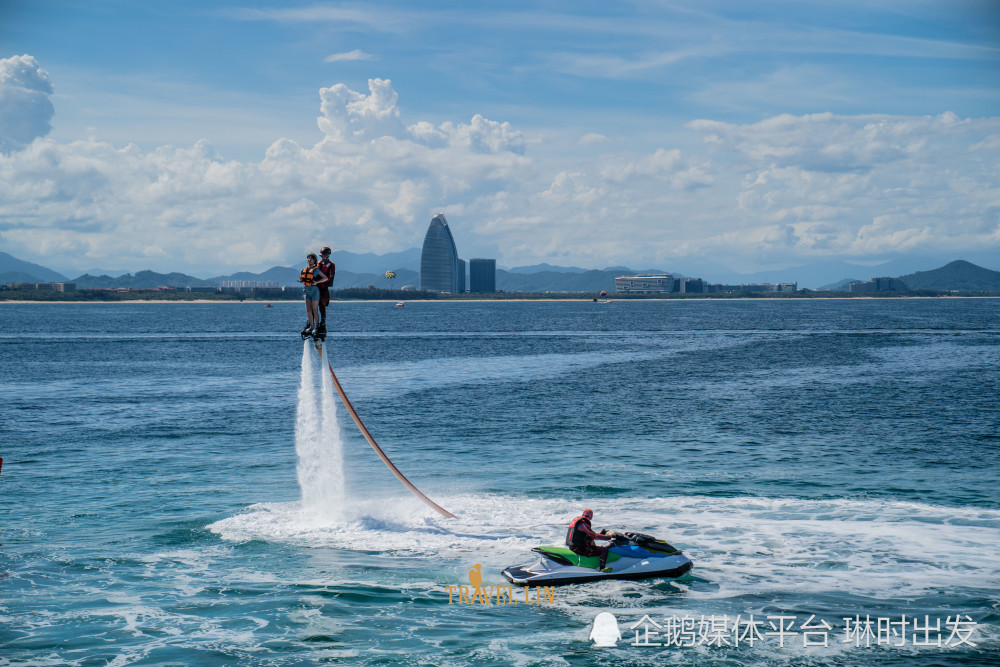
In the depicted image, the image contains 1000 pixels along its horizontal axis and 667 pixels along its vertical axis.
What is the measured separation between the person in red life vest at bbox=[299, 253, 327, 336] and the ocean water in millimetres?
10523

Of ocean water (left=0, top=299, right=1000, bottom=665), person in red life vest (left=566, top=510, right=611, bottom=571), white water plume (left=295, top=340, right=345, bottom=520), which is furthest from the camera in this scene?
white water plume (left=295, top=340, right=345, bottom=520)

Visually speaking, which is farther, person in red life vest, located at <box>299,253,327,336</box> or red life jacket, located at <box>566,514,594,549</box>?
red life jacket, located at <box>566,514,594,549</box>

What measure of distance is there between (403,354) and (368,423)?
71386 millimetres

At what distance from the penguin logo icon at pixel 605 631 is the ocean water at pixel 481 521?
0.29 meters

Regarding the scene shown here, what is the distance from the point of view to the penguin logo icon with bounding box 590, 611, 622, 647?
88.6 feet

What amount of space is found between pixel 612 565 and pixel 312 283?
16.0 meters

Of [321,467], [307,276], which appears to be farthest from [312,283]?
[321,467]

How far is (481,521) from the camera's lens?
40219 mm

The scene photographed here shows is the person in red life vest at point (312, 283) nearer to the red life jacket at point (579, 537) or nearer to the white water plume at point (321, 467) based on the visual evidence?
the white water plume at point (321, 467)

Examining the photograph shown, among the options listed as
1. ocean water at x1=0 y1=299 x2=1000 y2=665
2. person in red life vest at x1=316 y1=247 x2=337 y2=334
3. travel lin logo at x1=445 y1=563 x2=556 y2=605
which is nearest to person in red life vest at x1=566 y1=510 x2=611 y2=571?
ocean water at x1=0 y1=299 x2=1000 y2=665

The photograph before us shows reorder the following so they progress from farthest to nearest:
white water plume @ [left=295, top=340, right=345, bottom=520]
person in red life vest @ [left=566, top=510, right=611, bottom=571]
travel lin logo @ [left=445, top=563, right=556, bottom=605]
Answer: white water plume @ [left=295, top=340, right=345, bottom=520], person in red life vest @ [left=566, top=510, right=611, bottom=571], travel lin logo @ [left=445, top=563, right=556, bottom=605]

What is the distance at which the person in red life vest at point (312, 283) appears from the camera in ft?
88.2

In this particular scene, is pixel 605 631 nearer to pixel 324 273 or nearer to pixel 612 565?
pixel 612 565

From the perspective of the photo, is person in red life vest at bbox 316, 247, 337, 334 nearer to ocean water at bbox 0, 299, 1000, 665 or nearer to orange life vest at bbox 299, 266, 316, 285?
orange life vest at bbox 299, 266, 316, 285
